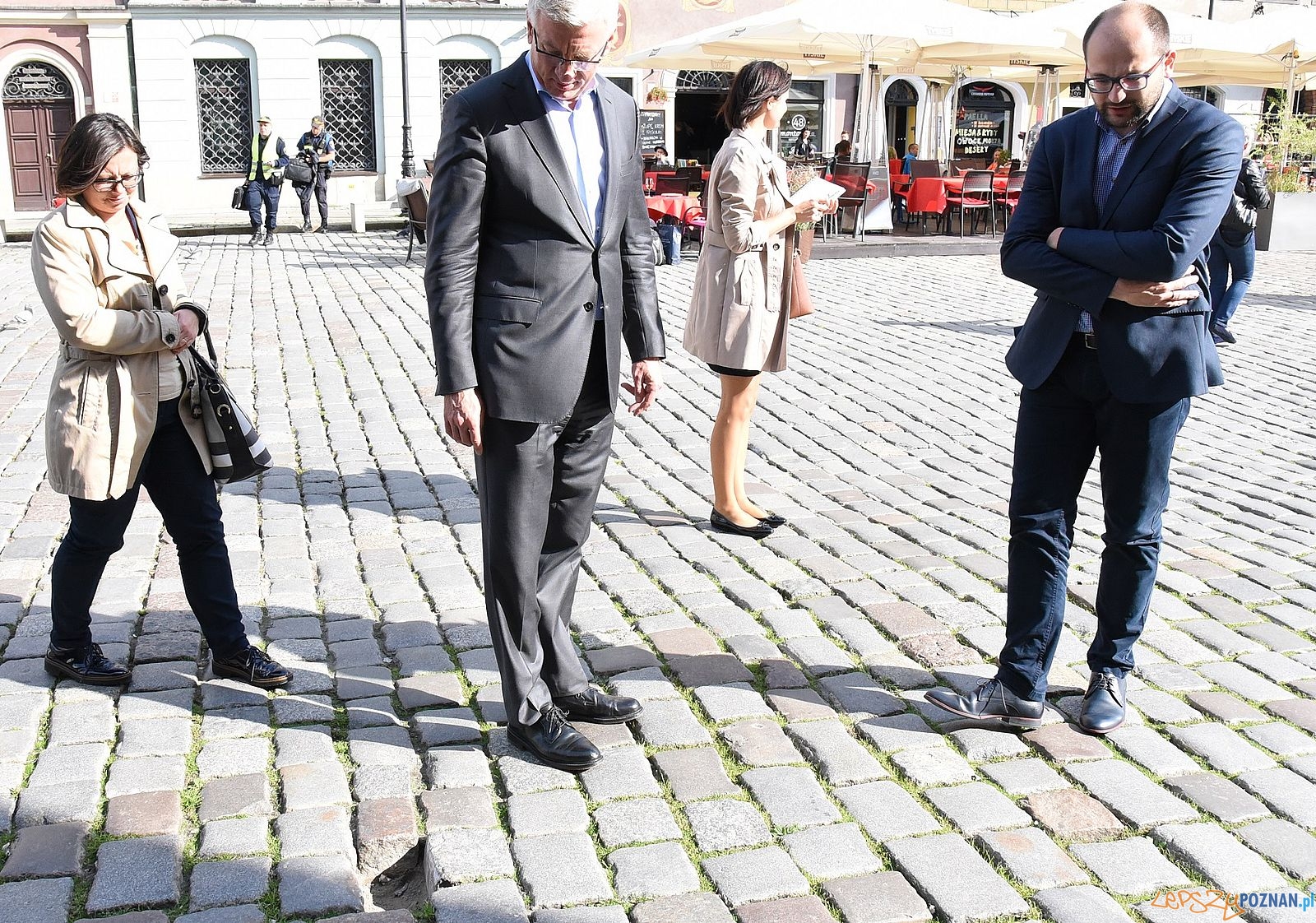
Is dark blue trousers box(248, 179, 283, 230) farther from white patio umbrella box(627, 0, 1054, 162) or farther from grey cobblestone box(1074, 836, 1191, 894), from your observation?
grey cobblestone box(1074, 836, 1191, 894)

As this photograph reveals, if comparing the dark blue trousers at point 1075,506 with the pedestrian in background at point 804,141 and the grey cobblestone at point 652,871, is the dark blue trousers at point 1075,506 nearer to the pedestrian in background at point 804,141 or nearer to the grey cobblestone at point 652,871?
the grey cobblestone at point 652,871

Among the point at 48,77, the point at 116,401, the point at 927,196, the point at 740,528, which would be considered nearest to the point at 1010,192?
the point at 927,196

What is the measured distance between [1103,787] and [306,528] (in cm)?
349

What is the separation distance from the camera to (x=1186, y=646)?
4.23m

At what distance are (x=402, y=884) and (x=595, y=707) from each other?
31.6 inches

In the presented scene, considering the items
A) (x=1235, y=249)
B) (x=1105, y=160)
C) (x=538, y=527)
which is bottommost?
(x=538, y=527)

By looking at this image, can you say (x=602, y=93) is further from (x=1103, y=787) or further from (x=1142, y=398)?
(x=1103, y=787)

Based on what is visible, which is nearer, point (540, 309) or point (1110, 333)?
point (540, 309)

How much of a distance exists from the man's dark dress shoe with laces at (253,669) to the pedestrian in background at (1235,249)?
7.84 meters

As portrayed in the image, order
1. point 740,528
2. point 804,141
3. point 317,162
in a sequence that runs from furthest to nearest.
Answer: point 804,141 → point 317,162 → point 740,528

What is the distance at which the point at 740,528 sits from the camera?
541cm

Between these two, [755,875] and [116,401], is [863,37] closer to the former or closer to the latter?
[116,401]

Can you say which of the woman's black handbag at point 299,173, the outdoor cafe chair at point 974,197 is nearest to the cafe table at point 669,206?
the outdoor cafe chair at point 974,197
